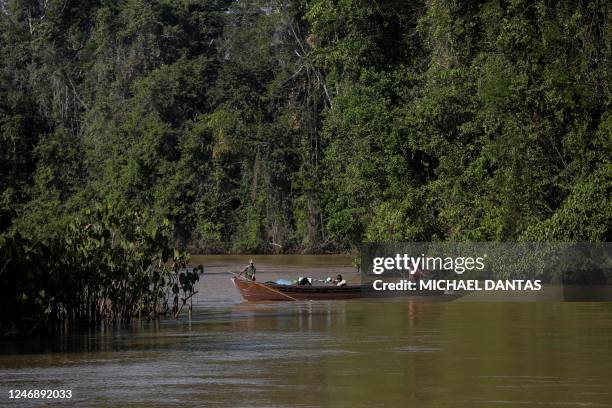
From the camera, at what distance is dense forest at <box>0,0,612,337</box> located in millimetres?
28297

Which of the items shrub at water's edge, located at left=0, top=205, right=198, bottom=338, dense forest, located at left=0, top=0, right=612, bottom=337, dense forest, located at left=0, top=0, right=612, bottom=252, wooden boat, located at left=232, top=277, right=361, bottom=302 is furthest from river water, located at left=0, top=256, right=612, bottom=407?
dense forest, located at left=0, top=0, right=612, bottom=252

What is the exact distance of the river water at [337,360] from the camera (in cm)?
1628

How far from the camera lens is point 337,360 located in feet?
65.9

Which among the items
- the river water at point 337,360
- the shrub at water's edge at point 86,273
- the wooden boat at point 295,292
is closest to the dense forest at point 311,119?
the shrub at water's edge at point 86,273

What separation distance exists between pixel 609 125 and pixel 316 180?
Answer: 2910 centimetres

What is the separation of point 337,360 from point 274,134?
1892 inches

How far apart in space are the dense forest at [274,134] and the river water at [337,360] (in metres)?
2.41

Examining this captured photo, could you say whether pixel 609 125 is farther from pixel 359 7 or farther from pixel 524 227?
pixel 359 7

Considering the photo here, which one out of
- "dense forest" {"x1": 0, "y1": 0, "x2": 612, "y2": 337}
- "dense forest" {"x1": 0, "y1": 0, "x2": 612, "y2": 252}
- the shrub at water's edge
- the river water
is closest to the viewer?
the river water

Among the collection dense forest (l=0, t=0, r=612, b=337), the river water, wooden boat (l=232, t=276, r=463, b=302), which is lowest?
the river water

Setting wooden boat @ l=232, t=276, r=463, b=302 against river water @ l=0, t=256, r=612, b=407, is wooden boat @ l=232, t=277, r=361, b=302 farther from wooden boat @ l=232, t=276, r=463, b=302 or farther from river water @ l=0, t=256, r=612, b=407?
river water @ l=0, t=256, r=612, b=407

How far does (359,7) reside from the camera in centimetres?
4712

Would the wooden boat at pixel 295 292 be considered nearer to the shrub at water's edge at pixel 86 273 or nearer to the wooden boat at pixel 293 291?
the wooden boat at pixel 293 291

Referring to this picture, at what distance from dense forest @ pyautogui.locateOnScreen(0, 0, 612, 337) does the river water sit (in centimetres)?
241
